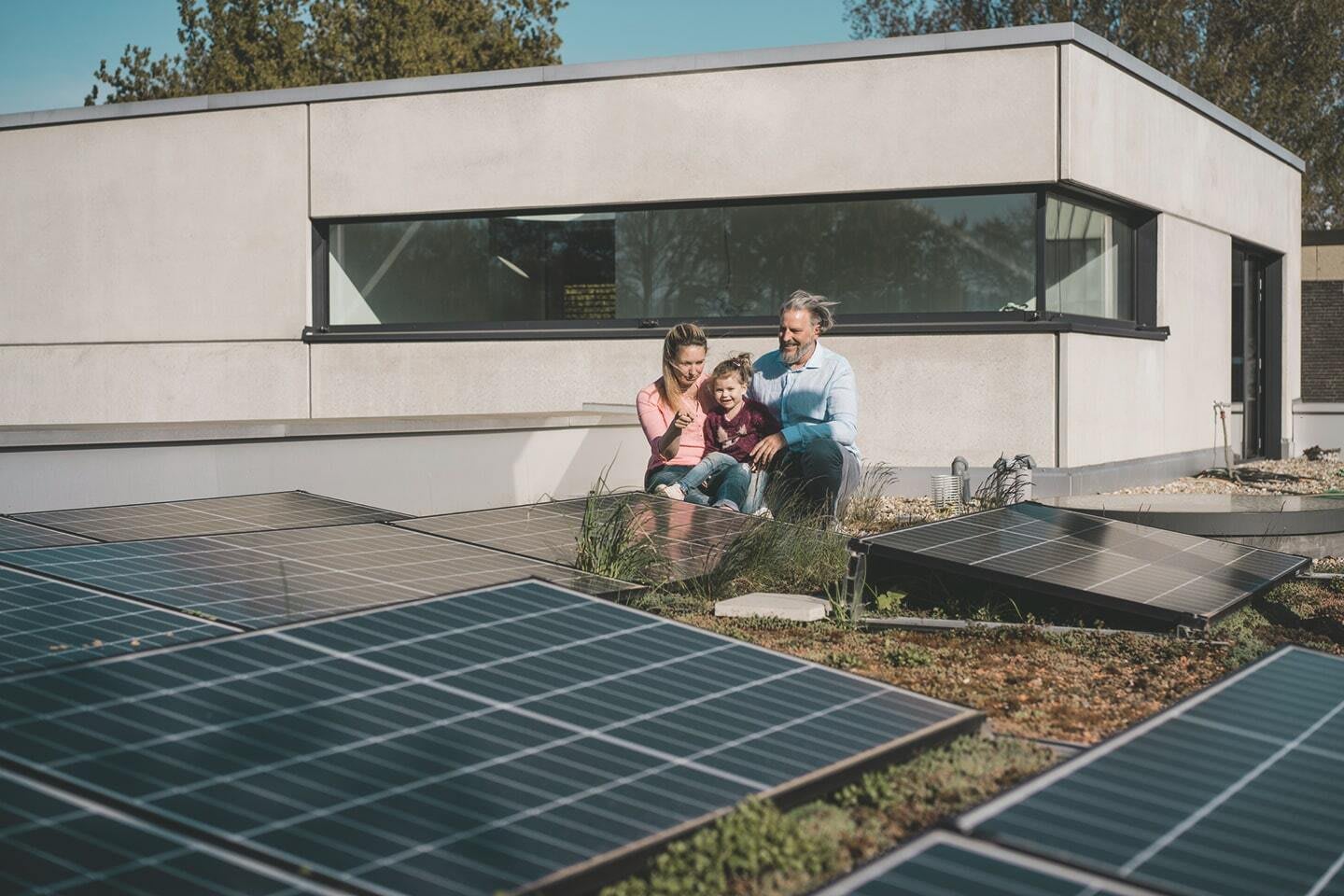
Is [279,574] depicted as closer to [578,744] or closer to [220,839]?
[578,744]

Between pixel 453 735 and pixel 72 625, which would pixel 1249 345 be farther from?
pixel 453 735

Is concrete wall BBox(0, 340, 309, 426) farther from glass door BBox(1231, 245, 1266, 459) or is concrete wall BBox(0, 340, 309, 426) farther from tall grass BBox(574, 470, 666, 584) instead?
glass door BBox(1231, 245, 1266, 459)

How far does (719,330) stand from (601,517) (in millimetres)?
7709

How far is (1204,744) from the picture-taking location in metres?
3.20

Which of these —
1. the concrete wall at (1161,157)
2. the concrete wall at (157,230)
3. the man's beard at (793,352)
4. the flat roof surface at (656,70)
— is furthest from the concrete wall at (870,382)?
the man's beard at (793,352)

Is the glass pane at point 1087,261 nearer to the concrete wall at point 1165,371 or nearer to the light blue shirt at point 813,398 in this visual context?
the concrete wall at point 1165,371

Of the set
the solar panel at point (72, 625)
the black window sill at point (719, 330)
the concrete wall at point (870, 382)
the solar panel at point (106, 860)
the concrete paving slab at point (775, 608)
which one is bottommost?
the concrete paving slab at point (775, 608)

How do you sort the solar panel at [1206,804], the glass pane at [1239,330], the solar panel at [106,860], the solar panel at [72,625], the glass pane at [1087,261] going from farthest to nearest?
the glass pane at [1239,330]
the glass pane at [1087,261]
the solar panel at [72,625]
the solar panel at [1206,804]
the solar panel at [106,860]

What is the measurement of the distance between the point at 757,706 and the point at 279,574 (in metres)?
2.46

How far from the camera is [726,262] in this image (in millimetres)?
14922

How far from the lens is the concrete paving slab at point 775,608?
6469 mm

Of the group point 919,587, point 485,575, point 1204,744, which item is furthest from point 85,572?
point 919,587

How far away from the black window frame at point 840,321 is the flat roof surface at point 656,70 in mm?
1373

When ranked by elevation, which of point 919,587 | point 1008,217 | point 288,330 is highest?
point 1008,217
